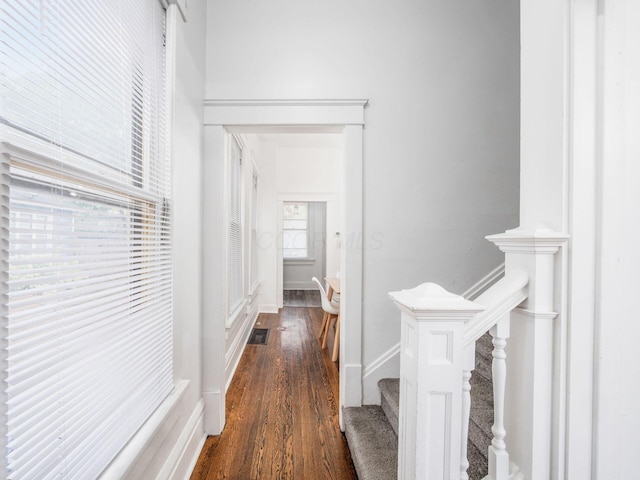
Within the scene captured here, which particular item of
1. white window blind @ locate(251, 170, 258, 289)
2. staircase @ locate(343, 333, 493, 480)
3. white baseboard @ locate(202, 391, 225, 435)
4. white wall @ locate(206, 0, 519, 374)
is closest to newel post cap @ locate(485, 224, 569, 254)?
staircase @ locate(343, 333, 493, 480)

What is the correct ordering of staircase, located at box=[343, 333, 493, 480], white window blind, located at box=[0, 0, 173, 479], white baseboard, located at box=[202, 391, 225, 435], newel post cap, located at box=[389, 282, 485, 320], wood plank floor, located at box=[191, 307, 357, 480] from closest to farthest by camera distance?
white window blind, located at box=[0, 0, 173, 479] → newel post cap, located at box=[389, 282, 485, 320] → staircase, located at box=[343, 333, 493, 480] → wood plank floor, located at box=[191, 307, 357, 480] → white baseboard, located at box=[202, 391, 225, 435]

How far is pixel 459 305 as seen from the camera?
3.05ft

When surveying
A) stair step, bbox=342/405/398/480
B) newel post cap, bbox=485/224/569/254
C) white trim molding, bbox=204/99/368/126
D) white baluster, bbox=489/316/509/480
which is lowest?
stair step, bbox=342/405/398/480

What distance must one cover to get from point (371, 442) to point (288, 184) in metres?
4.70

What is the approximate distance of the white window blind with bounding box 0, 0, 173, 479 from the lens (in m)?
0.68

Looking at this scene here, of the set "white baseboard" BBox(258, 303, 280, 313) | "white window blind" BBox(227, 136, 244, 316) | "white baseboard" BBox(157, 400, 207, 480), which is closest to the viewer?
"white baseboard" BBox(157, 400, 207, 480)

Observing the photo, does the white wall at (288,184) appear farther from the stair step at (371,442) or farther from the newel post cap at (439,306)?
the newel post cap at (439,306)

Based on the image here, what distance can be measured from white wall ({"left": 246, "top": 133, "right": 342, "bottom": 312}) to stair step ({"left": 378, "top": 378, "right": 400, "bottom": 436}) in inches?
142

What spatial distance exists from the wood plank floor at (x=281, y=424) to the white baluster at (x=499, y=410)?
954 mm

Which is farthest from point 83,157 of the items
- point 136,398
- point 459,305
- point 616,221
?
point 616,221

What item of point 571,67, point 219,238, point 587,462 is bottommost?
point 587,462

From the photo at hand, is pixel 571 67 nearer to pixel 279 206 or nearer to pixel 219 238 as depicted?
pixel 219 238

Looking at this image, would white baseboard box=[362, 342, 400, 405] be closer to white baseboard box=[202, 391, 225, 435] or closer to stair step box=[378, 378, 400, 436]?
stair step box=[378, 378, 400, 436]

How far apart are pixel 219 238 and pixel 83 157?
46.7 inches
